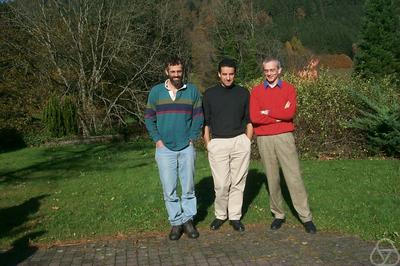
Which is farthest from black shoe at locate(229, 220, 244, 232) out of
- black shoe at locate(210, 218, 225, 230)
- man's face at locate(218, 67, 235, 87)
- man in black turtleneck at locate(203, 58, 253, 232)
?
man's face at locate(218, 67, 235, 87)

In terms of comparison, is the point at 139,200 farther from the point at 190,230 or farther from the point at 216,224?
the point at 190,230

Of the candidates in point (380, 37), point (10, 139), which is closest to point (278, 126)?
point (10, 139)

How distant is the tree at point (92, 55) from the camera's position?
2208 cm

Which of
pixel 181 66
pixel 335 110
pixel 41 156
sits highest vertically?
pixel 181 66

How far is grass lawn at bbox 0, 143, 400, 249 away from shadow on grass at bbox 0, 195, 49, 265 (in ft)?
0.05

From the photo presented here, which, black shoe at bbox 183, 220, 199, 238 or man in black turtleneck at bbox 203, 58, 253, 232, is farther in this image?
man in black turtleneck at bbox 203, 58, 253, 232

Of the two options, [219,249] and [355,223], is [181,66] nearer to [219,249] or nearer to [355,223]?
[219,249]

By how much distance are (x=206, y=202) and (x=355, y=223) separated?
7.62ft

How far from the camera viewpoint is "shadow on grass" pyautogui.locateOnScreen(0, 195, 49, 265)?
5.47 m

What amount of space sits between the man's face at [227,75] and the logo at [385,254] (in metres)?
2.46

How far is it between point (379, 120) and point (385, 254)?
6666 mm

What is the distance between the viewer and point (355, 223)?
19.8 ft

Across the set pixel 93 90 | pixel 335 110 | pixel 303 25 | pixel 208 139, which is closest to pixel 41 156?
→ pixel 93 90

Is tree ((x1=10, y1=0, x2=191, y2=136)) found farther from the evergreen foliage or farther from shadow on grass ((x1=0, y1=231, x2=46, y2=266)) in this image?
shadow on grass ((x1=0, y1=231, x2=46, y2=266))
